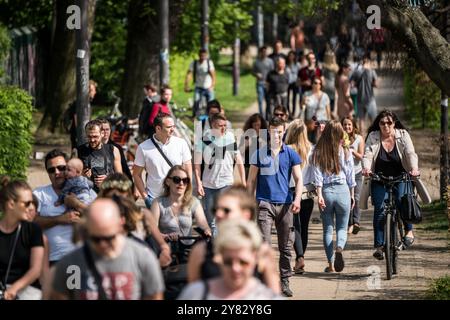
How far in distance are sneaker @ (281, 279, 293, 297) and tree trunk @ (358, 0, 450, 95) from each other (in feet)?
7.64

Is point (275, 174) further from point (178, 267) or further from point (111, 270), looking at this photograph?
point (111, 270)

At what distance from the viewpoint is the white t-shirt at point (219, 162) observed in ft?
45.9

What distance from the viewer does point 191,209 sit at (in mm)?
10594

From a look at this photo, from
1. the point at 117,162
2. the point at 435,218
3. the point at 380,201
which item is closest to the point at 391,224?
the point at 380,201

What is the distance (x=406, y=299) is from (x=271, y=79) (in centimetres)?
1558

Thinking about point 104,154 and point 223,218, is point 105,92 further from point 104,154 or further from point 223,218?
point 223,218

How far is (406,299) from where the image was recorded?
11711mm

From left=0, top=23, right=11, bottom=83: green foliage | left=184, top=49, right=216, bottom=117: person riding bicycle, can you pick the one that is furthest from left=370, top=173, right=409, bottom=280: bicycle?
left=184, top=49, right=216, bottom=117: person riding bicycle

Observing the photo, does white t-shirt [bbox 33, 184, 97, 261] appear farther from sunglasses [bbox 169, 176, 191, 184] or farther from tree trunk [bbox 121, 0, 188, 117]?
tree trunk [bbox 121, 0, 188, 117]

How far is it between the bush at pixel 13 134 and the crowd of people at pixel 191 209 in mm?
2351

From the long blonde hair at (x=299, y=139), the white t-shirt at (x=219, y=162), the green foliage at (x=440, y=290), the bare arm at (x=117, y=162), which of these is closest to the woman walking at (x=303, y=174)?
the long blonde hair at (x=299, y=139)

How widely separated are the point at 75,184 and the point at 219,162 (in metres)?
3.75

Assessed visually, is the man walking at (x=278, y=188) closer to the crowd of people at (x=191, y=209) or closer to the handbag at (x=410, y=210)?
the crowd of people at (x=191, y=209)

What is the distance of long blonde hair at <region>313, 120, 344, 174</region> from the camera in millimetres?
13195
